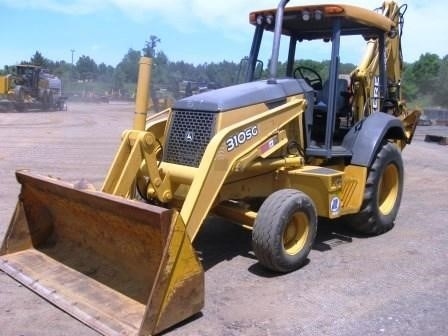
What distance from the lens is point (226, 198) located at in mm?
5637

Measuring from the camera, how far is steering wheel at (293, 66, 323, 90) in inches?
284

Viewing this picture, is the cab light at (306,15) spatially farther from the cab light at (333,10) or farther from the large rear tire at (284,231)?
the large rear tire at (284,231)

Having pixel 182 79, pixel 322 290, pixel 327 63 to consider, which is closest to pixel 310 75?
pixel 327 63

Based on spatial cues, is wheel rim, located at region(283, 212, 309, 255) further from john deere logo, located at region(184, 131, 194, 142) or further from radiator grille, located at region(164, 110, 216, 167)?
john deere logo, located at region(184, 131, 194, 142)

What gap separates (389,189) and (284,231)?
257 cm

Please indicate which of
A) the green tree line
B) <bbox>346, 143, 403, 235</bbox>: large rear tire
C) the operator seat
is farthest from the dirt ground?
the green tree line

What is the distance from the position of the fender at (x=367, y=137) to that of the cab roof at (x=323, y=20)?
1.07 metres

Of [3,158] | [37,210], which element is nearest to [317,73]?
[37,210]

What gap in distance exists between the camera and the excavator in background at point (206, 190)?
4.27 m

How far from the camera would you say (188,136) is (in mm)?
5500

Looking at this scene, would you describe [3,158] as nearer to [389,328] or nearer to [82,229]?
[82,229]

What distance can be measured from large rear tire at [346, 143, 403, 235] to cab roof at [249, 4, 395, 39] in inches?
56.7

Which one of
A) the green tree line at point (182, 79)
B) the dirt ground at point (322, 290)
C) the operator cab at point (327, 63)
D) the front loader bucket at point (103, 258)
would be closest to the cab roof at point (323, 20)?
the operator cab at point (327, 63)

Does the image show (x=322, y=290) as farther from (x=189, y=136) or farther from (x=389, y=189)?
(x=389, y=189)
